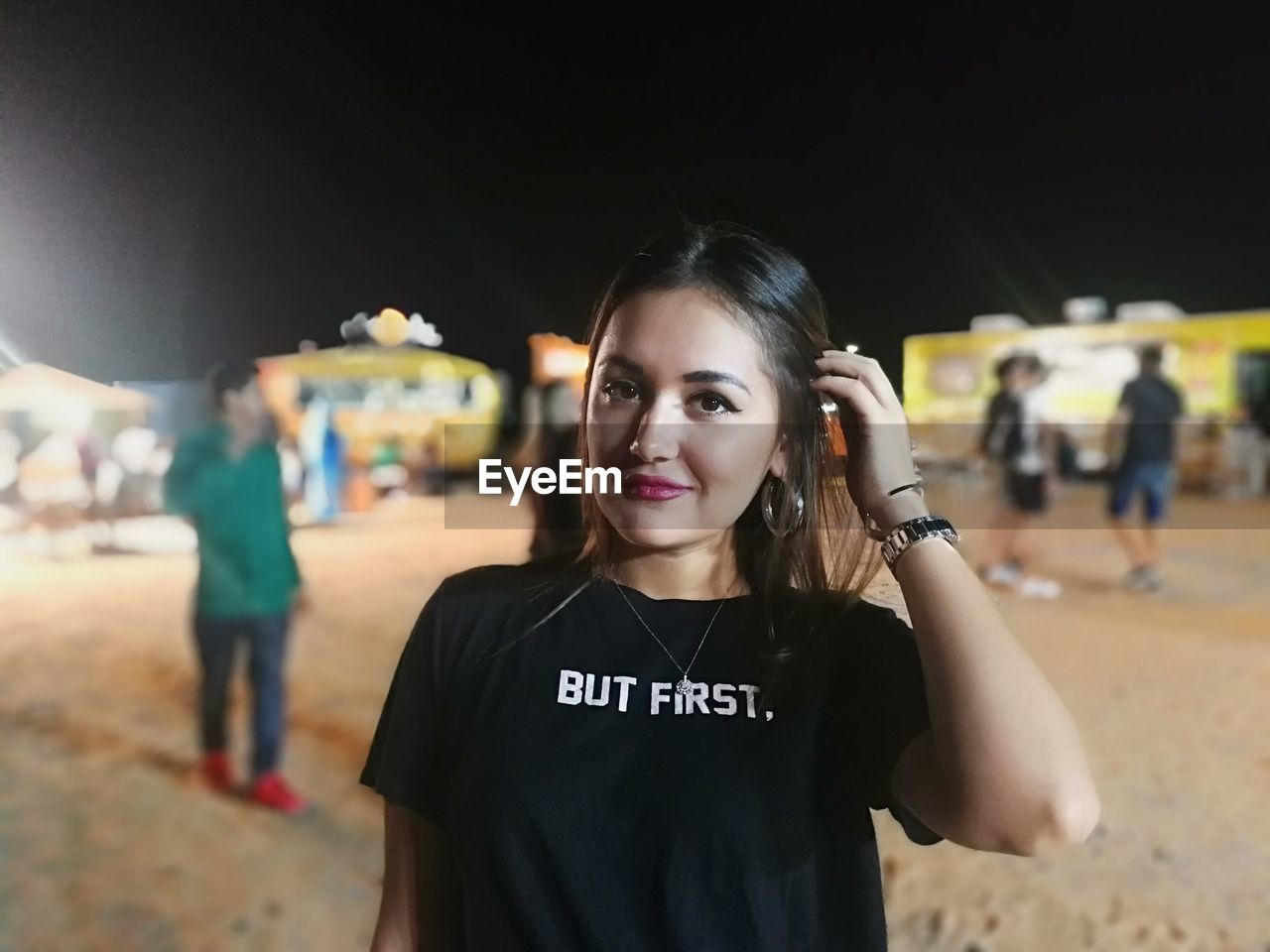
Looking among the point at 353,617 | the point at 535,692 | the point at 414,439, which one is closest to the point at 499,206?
the point at 414,439

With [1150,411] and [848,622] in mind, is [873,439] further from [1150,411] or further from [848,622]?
[1150,411]

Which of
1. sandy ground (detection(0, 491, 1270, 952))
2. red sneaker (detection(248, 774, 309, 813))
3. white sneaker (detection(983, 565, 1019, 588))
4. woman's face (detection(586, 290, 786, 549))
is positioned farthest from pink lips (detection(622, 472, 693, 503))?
white sneaker (detection(983, 565, 1019, 588))

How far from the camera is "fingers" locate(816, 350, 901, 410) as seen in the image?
0.62m

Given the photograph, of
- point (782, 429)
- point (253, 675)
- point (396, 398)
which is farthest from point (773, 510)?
point (253, 675)

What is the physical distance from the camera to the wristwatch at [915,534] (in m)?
0.56

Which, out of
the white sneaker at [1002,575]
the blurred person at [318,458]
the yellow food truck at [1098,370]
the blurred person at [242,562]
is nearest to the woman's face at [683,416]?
the yellow food truck at [1098,370]

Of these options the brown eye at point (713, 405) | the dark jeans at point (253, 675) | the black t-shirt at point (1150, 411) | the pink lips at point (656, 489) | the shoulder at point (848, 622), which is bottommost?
the dark jeans at point (253, 675)

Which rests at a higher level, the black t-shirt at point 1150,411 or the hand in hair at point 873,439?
the black t-shirt at point 1150,411

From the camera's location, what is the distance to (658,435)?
637 mm

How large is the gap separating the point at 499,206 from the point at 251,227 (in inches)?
16.4

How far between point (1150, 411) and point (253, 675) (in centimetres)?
255

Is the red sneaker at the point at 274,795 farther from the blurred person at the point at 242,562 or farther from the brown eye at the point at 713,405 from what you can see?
the brown eye at the point at 713,405

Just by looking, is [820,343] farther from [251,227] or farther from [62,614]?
[62,614]

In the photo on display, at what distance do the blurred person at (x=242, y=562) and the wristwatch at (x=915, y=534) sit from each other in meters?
1.31
